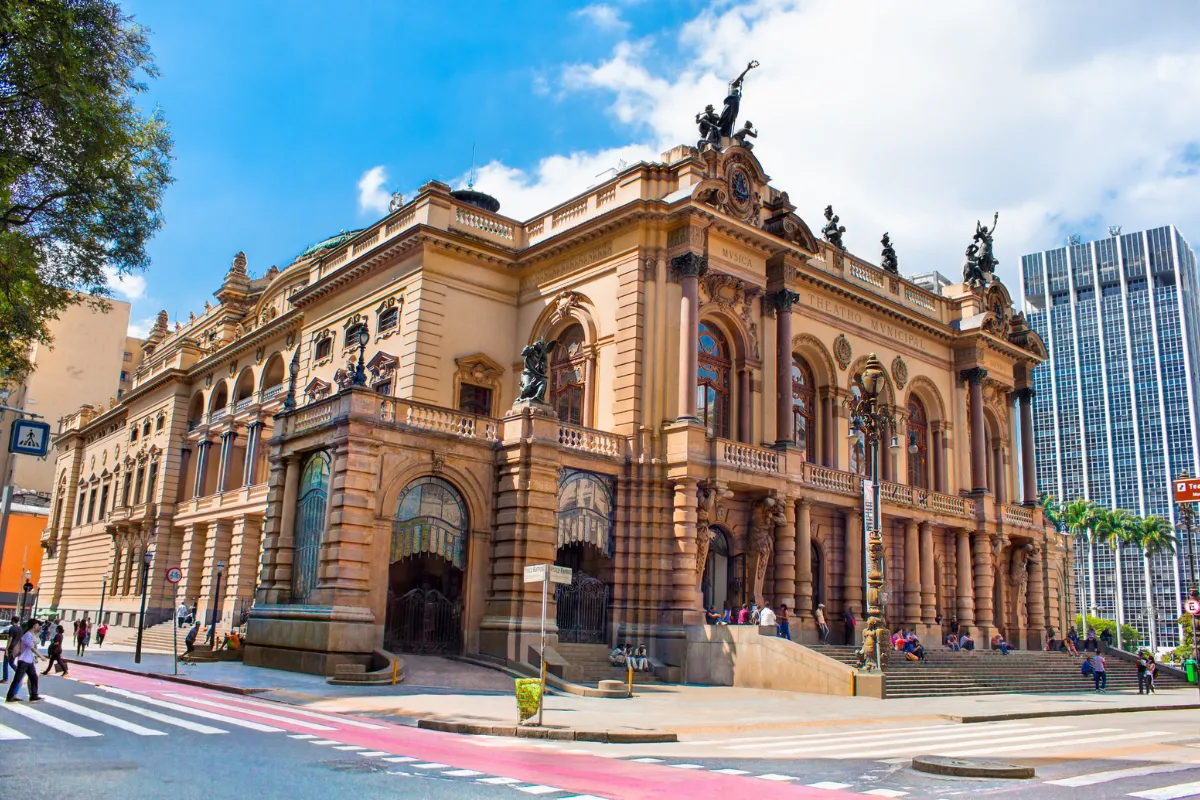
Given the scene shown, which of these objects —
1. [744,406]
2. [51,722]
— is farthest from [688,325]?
[51,722]

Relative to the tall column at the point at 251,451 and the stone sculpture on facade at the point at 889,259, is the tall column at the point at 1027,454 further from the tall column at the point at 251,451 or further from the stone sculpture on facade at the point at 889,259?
the tall column at the point at 251,451

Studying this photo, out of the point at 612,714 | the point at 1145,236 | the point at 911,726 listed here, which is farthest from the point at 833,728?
the point at 1145,236

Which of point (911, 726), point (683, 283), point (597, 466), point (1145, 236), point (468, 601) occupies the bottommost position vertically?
point (911, 726)

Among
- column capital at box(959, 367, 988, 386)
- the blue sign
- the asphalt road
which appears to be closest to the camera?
the asphalt road

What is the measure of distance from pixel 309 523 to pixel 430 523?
11.5ft

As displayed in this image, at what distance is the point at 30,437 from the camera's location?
16.3 meters

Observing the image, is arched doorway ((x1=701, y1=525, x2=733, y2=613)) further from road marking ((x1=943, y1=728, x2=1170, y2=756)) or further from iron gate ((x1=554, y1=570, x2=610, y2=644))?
road marking ((x1=943, y1=728, x2=1170, y2=756))

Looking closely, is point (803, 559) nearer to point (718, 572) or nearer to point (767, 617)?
point (718, 572)

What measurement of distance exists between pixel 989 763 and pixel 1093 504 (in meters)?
105

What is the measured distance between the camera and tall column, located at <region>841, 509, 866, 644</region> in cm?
3491

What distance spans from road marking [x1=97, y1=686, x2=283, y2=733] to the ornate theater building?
5328 millimetres

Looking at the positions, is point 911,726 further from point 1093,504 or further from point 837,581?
point 1093,504

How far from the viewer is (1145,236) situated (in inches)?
5699

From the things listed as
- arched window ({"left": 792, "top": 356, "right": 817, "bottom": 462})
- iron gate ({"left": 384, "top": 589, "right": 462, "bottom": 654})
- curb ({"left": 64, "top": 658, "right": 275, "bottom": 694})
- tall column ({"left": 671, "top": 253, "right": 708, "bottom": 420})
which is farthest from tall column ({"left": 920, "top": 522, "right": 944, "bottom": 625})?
curb ({"left": 64, "top": 658, "right": 275, "bottom": 694})
